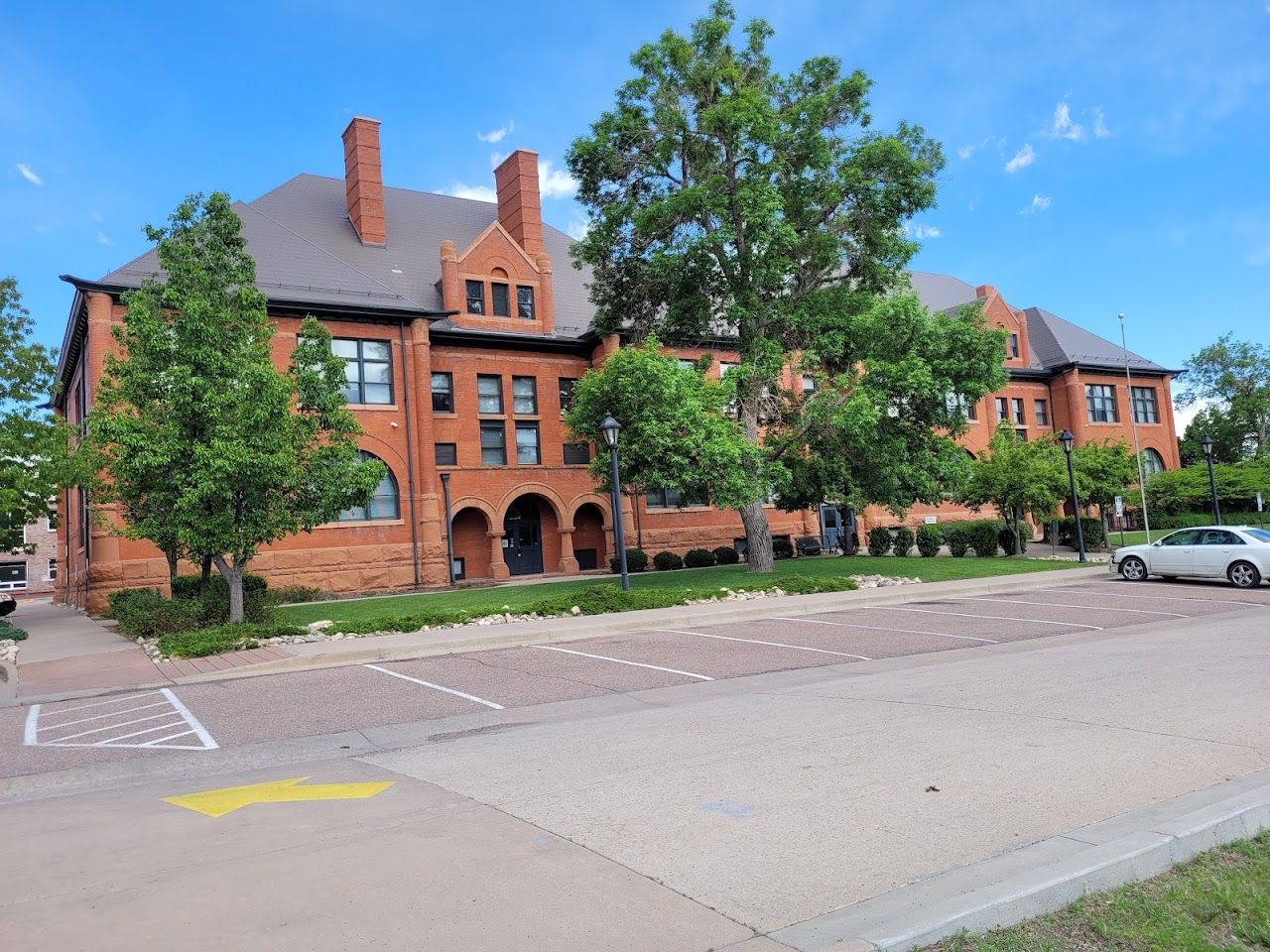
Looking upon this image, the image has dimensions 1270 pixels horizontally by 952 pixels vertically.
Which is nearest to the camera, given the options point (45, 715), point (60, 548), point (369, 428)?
point (45, 715)

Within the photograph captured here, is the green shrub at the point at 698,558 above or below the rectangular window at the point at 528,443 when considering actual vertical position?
below

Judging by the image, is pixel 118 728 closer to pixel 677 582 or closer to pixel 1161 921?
pixel 1161 921

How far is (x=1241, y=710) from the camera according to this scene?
766cm

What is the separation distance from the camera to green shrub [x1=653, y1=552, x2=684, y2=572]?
3531 cm

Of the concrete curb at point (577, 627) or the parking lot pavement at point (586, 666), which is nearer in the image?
Result: the parking lot pavement at point (586, 666)

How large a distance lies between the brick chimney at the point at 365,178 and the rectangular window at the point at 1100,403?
3824cm

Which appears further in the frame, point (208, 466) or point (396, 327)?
point (396, 327)

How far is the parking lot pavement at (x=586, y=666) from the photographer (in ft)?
30.9

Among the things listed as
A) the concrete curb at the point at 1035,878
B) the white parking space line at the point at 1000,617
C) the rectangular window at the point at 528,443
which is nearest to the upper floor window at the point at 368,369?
the rectangular window at the point at 528,443

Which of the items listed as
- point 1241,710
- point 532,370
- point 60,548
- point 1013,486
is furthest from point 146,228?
point 60,548

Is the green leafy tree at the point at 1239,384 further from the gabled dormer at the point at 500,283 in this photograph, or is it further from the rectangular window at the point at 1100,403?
the gabled dormer at the point at 500,283

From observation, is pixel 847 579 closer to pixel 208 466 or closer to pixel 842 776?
pixel 208 466

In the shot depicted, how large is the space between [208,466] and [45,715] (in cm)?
699

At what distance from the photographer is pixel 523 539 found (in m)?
36.2
